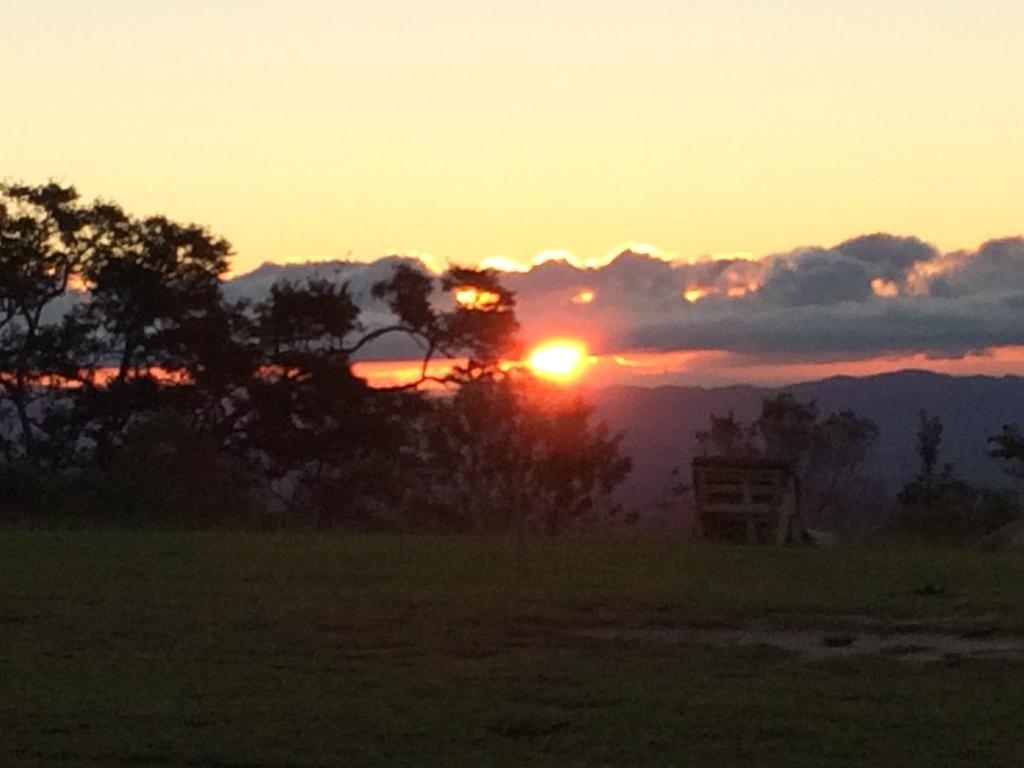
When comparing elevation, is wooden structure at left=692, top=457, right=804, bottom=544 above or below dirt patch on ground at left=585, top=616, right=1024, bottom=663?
above

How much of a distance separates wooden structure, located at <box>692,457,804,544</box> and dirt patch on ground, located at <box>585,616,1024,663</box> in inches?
461

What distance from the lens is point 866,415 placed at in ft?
323

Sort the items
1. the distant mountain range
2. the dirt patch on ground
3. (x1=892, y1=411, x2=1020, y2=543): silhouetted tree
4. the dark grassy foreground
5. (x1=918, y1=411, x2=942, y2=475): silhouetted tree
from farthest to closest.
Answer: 1. the distant mountain range
2. (x1=918, y1=411, x2=942, y2=475): silhouetted tree
3. (x1=892, y1=411, x2=1020, y2=543): silhouetted tree
4. the dirt patch on ground
5. the dark grassy foreground

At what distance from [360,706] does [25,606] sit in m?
6.16

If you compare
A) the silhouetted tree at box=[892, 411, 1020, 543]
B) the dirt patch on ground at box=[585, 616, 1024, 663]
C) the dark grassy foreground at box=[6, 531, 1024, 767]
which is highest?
the dark grassy foreground at box=[6, 531, 1024, 767]

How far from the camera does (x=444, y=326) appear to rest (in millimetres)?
44344

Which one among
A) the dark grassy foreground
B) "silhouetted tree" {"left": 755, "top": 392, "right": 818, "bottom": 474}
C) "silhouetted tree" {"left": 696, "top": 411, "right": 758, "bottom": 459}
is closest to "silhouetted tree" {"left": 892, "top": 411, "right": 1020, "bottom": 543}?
the dark grassy foreground

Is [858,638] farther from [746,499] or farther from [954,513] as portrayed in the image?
[954,513]

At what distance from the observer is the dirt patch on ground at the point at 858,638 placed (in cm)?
1317

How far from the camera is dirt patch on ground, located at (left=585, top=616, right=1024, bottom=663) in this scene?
1317 cm

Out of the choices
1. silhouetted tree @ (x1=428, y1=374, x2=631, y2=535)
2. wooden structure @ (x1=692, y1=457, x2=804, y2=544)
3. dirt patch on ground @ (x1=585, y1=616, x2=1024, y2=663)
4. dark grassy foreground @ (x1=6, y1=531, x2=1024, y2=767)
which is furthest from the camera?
silhouetted tree @ (x1=428, y1=374, x2=631, y2=535)

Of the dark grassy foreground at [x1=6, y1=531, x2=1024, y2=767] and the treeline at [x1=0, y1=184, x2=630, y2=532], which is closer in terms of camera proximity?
the dark grassy foreground at [x1=6, y1=531, x2=1024, y2=767]

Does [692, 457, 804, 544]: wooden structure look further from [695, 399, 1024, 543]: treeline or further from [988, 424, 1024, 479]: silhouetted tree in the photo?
[988, 424, 1024, 479]: silhouetted tree

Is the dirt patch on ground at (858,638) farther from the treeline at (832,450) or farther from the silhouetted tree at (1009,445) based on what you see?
the silhouetted tree at (1009,445)
